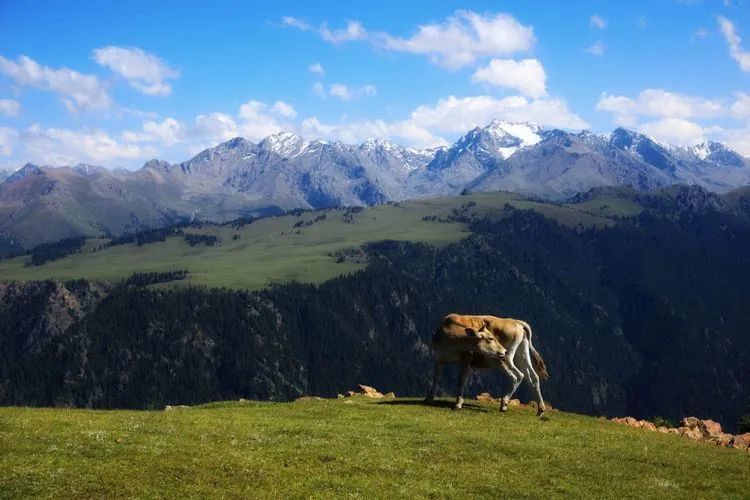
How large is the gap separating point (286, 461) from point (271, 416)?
38.4 ft

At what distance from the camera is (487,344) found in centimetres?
3903

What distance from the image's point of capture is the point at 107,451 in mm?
24719

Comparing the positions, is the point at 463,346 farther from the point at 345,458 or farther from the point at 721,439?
the point at 345,458

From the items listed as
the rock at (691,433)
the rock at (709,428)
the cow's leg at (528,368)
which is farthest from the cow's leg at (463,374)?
the rock at (709,428)

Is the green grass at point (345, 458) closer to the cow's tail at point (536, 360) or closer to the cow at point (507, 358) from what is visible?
the cow at point (507, 358)

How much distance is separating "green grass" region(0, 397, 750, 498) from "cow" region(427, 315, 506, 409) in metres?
4.43

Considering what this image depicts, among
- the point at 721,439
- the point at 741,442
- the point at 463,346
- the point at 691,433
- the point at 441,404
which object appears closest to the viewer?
the point at 741,442

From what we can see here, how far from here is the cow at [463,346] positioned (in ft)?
128

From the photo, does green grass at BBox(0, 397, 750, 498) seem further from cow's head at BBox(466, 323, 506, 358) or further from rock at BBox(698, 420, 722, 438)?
rock at BBox(698, 420, 722, 438)

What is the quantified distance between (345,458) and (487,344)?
52.7 ft

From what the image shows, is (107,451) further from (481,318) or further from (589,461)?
(481,318)

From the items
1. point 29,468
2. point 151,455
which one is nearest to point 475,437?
→ point 151,455

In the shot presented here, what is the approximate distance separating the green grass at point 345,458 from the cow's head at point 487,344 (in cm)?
448

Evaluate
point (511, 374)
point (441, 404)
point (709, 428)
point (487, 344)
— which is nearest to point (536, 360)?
point (511, 374)
